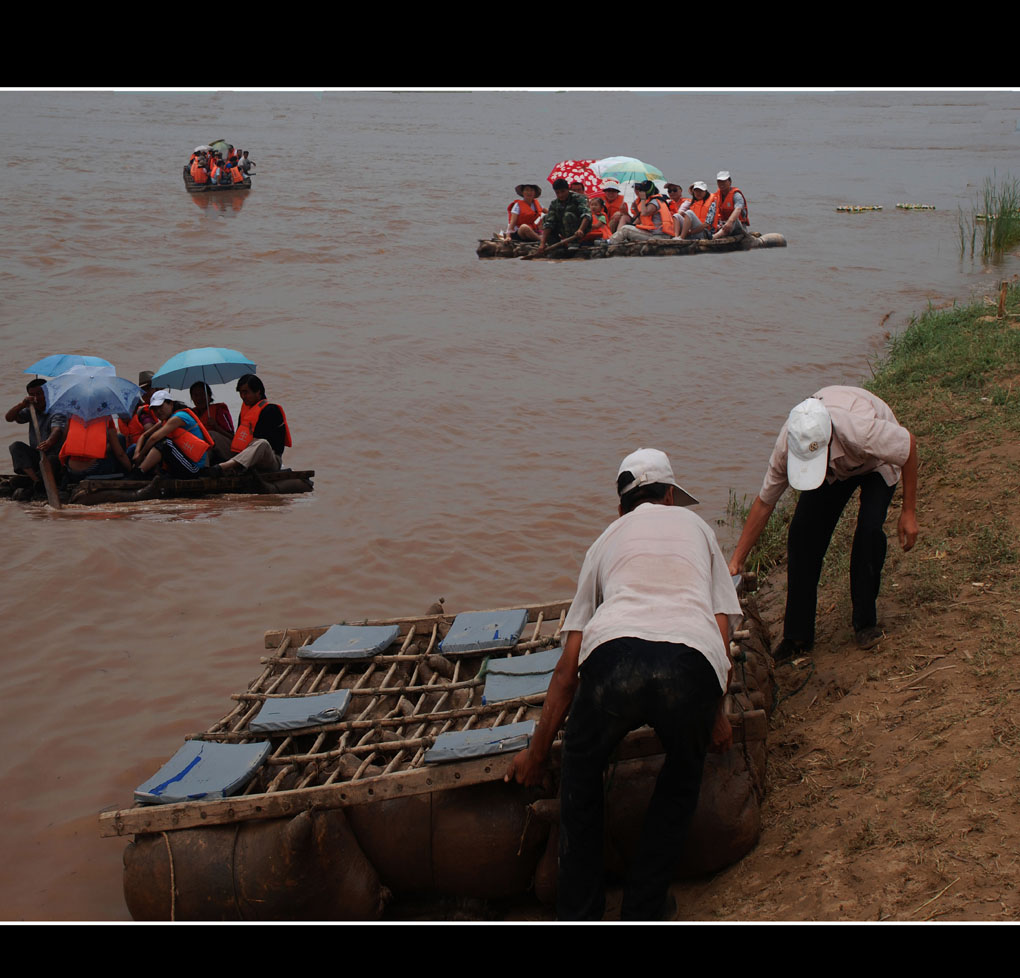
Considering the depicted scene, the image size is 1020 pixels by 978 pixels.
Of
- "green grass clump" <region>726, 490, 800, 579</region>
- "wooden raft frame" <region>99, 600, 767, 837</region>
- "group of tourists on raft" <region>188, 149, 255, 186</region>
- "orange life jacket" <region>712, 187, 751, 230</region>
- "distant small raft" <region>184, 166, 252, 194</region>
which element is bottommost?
"green grass clump" <region>726, 490, 800, 579</region>

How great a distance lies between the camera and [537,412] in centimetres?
949

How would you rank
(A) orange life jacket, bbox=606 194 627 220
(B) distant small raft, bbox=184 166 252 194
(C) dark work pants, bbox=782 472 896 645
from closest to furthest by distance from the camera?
(C) dark work pants, bbox=782 472 896 645 → (A) orange life jacket, bbox=606 194 627 220 → (B) distant small raft, bbox=184 166 252 194

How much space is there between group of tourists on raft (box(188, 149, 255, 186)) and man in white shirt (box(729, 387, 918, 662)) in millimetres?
19545

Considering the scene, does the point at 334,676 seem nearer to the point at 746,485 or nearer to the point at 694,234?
the point at 746,485

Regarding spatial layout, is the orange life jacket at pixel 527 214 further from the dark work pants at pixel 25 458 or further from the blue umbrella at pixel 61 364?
the dark work pants at pixel 25 458

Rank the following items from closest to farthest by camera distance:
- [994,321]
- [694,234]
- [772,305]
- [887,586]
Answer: [887,586] < [994,321] < [772,305] < [694,234]

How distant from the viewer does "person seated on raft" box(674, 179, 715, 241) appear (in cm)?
1644

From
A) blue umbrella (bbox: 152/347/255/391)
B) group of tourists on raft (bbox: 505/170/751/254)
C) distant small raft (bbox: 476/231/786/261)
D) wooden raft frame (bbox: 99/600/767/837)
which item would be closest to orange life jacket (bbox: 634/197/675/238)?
group of tourists on raft (bbox: 505/170/751/254)

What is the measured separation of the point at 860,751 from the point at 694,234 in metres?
14.0

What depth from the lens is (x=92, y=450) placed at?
7578 mm

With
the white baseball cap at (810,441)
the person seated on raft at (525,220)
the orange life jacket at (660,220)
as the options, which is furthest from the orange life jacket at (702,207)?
the white baseball cap at (810,441)

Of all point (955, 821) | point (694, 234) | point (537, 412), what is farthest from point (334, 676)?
point (694, 234)

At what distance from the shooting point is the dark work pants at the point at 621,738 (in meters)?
2.81

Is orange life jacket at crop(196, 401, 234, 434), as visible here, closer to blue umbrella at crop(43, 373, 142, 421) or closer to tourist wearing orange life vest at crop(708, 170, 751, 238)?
blue umbrella at crop(43, 373, 142, 421)
